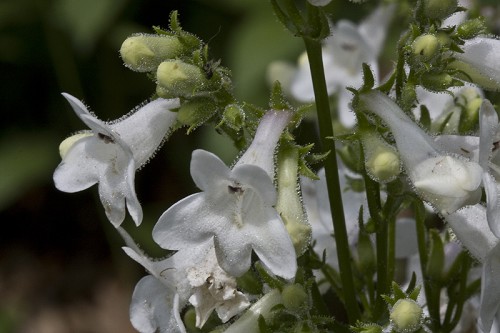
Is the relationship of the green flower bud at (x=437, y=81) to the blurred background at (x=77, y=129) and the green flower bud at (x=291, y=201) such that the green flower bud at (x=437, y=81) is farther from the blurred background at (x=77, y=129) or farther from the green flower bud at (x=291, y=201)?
the blurred background at (x=77, y=129)

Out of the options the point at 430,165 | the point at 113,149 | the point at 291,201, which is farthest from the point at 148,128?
the point at 430,165

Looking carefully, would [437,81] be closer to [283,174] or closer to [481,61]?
[481,61]

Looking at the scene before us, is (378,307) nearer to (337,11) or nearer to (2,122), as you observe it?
(337,11)

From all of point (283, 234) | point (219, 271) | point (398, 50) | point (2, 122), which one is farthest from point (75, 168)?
point (2, 122)

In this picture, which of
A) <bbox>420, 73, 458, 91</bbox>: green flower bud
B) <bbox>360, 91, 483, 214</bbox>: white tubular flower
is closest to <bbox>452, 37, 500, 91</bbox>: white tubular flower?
<bbox>420, 73, 458, 91</bbox>: green flower bud

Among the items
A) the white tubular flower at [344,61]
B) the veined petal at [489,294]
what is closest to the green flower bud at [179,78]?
the veined petal at [489,294]
